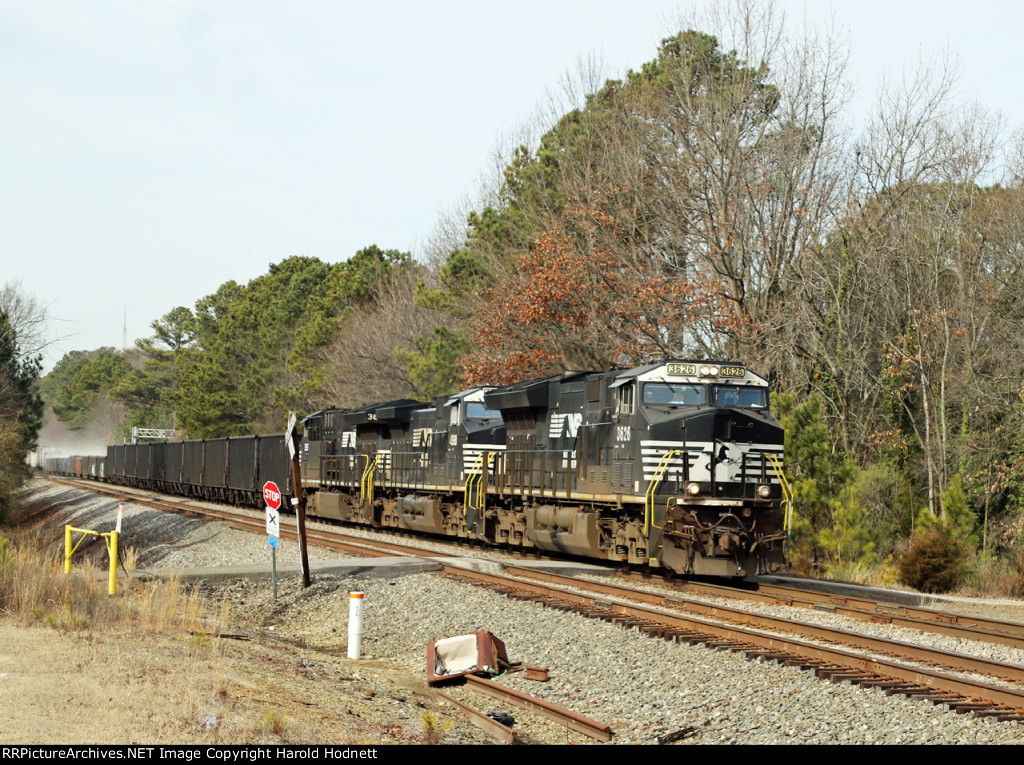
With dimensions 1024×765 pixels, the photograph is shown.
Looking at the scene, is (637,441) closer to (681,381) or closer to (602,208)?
(681,381)

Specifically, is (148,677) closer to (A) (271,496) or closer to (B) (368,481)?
(A) (271,496)

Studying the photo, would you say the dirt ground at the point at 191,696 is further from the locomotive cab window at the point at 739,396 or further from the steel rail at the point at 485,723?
the locomotive cab window at the point at 739,396

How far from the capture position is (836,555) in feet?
68.3

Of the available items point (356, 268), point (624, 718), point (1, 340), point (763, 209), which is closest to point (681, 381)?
point (624, 718)

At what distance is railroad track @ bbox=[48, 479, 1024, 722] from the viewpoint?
8281mm

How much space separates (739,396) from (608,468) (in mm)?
A: 2486

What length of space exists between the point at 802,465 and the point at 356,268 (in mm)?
47152

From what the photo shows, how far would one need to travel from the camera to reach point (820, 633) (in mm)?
11047

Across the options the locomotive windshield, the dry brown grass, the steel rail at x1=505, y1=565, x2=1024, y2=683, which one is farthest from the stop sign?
the locomotive windshield

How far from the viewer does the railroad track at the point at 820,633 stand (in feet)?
27.2

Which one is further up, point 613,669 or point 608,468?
point 608,468

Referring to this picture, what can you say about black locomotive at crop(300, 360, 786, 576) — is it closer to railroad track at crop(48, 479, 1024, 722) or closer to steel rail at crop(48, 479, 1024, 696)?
railroad track at crop(48, 479, 1024, 722)

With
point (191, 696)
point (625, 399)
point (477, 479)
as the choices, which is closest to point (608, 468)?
point (625, 399)

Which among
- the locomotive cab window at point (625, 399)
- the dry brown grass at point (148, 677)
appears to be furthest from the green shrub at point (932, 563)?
the dry brown grass at point (148, 677)
